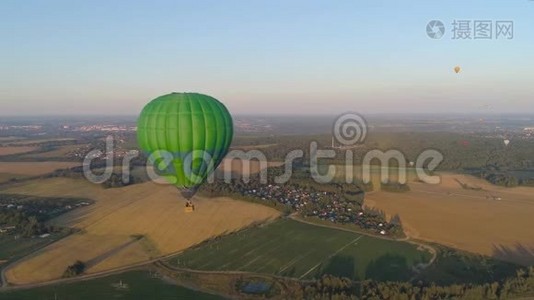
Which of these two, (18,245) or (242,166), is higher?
(242,166)

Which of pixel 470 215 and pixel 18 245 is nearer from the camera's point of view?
pixel 18 245

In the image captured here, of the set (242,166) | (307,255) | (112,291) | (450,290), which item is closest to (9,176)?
(242,166)

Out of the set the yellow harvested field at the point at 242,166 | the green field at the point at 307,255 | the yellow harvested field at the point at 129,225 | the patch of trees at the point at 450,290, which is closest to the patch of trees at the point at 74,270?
the yellow harvested field at the point at 129,225

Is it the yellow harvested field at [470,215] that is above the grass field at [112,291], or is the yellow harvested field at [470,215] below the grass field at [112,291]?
above

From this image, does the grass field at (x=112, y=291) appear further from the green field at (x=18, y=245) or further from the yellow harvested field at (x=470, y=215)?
the yellow harvested field at (x=470, y=215)

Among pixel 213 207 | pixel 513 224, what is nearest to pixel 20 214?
pixel 213 207

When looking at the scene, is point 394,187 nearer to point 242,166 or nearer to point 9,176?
point 242,166

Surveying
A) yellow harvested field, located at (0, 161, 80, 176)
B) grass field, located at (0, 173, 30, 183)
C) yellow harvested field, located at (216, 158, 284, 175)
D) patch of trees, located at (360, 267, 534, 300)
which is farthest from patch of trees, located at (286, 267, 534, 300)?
yellow harvested field, located at (0, 161, 80, 176)
